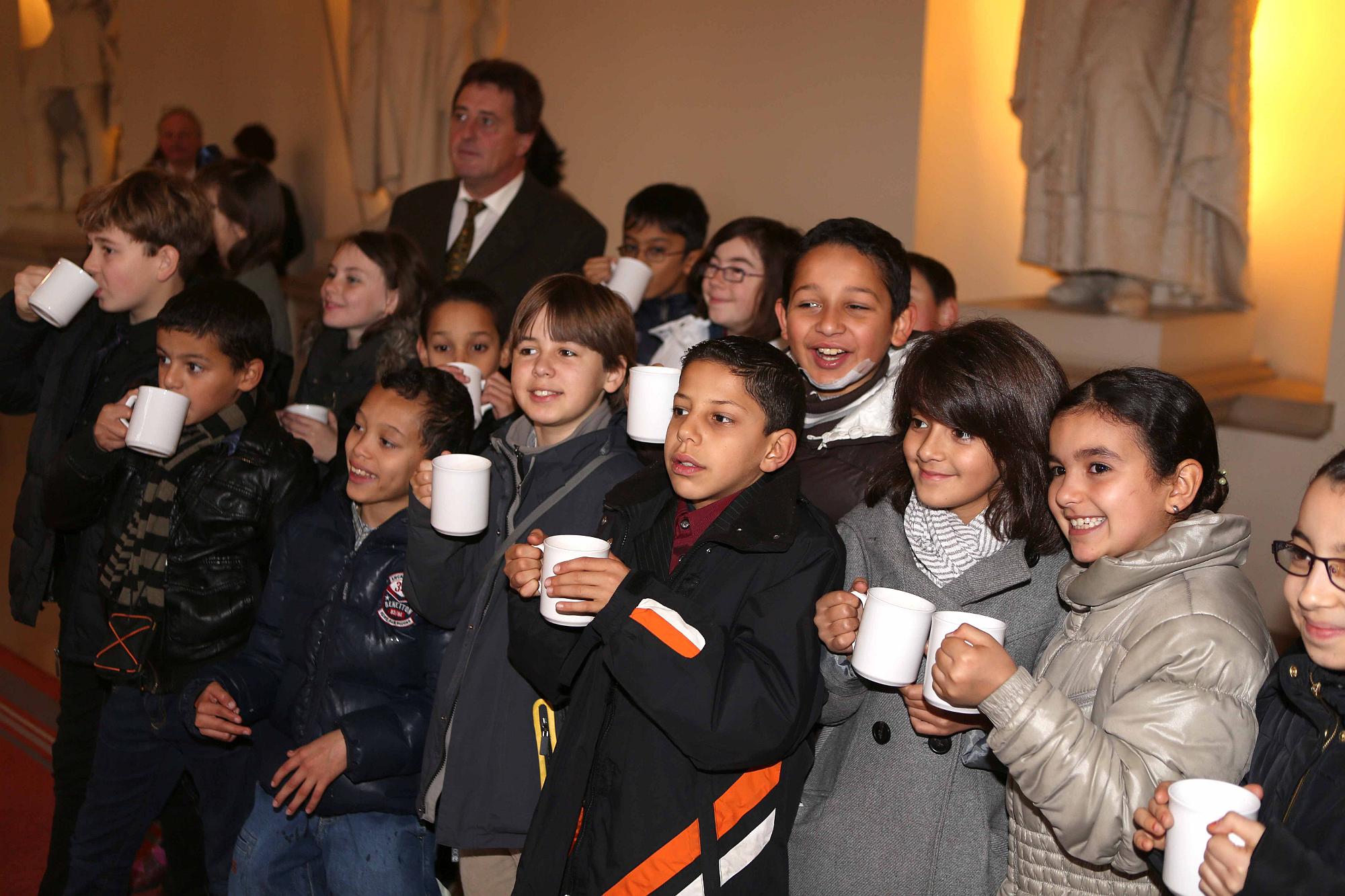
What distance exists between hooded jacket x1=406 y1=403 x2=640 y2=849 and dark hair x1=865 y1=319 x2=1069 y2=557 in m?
0.70

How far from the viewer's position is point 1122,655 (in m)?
1.65

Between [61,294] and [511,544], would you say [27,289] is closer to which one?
[61,294]

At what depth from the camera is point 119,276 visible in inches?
124

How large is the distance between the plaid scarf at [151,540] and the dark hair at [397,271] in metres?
0.89

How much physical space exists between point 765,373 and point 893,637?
552 mm

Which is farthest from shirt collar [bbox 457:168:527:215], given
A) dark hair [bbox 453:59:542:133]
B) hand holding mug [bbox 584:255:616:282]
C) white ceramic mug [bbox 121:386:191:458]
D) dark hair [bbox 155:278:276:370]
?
white ceramic mug [bbox 121:386:191:458]

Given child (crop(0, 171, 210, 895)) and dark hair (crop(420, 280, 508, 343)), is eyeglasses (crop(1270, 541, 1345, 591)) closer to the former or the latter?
dark hair (crop(420, 280, 508, 343))

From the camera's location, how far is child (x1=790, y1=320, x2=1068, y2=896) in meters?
1.85

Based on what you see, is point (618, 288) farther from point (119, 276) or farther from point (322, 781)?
point (322, 781)

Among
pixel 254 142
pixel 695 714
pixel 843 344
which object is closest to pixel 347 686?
pixel 695 714

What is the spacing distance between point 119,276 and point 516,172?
1.79 meters

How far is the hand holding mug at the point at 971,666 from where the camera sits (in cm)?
157

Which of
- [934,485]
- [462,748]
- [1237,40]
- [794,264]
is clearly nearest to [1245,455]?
[1237,40]

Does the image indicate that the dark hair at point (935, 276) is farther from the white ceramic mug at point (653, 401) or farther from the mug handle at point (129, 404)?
the mug handle at point (129, 404)
